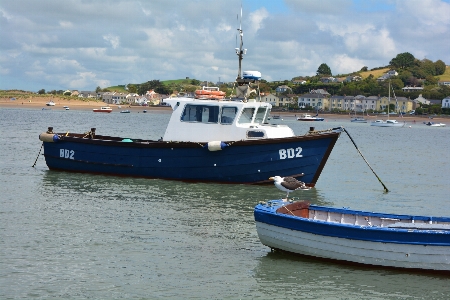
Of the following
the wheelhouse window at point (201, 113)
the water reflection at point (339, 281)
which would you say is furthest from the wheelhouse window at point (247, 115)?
the water reflection at point (339, 281)

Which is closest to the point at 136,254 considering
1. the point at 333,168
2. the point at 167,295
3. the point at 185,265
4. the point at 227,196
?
the point at 185,265

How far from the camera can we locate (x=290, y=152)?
24.8 m

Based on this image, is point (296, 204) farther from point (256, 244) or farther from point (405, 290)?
point (405, 290)

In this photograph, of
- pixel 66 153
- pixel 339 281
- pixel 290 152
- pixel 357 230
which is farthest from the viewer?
pixel 66 153

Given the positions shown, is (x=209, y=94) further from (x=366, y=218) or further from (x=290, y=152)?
(x=366, y=218)

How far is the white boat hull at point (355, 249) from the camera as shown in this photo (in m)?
14.5

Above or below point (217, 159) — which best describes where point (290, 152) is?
above

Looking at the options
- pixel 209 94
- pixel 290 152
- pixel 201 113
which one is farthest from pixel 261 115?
pixel 290 152

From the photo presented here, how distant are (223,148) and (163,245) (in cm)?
841

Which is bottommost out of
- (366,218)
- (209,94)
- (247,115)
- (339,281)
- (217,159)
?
(339,281)

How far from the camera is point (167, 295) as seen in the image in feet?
44.2

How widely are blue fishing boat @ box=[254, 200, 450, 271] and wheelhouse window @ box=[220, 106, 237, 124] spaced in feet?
32.3

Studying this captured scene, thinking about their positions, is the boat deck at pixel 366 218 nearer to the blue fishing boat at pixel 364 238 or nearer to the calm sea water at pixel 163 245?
the blue fishing boat at pixel 364 238

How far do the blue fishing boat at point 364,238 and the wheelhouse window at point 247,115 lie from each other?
9.86 meters
